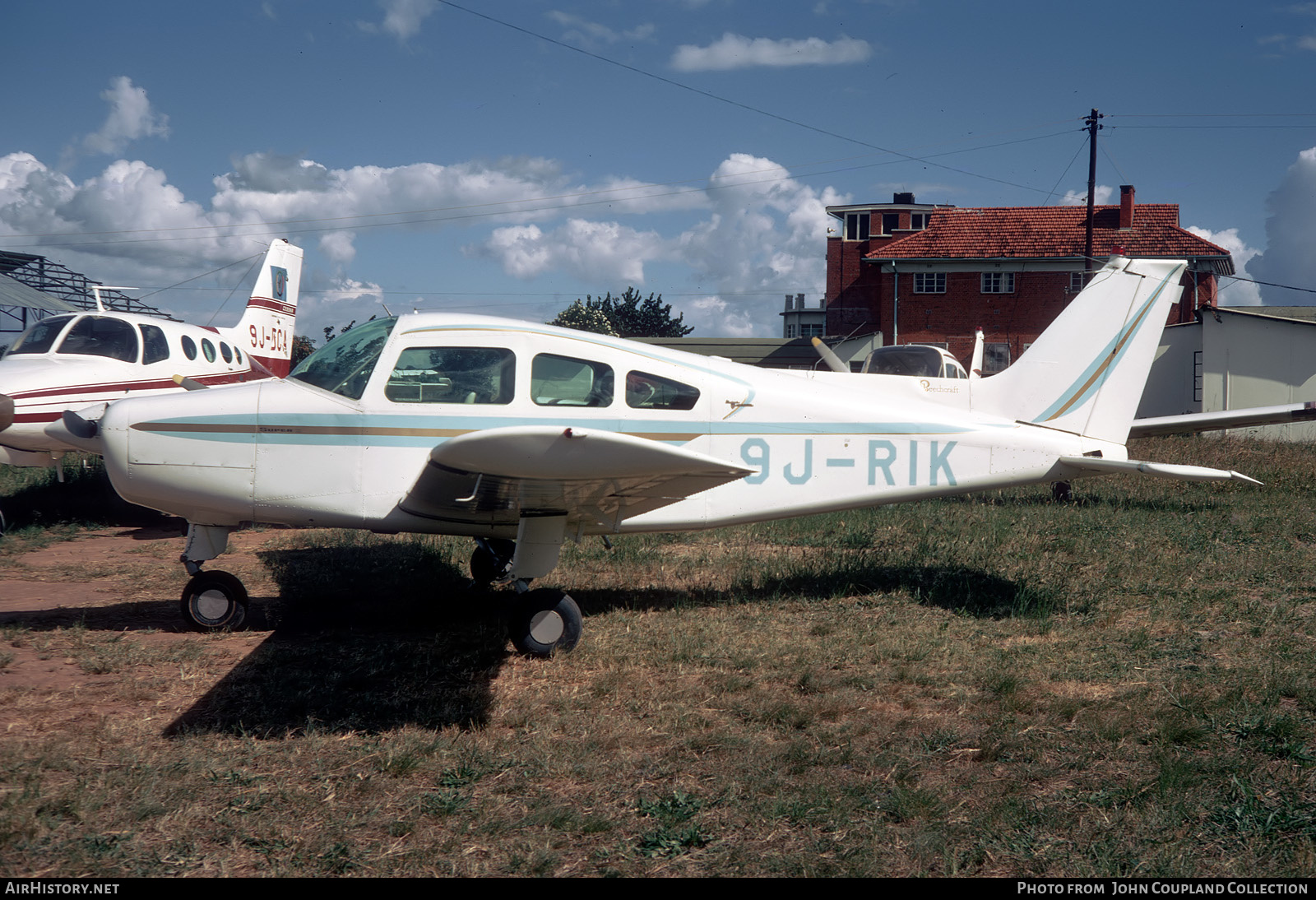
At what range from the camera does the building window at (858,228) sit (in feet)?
142

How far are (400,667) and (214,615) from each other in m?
1.78

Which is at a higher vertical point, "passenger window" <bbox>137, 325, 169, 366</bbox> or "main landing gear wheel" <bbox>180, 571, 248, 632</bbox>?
"passenger window" <bbox>137, 325, 169, 366</bbox>

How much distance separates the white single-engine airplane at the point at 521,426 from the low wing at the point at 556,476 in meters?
0.03

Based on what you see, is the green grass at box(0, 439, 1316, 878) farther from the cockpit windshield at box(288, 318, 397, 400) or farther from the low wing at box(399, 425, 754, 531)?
the cockpit windshield at box(288, 318, 397, 400)

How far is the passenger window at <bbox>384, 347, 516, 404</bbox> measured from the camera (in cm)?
557

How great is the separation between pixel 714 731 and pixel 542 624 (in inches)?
64.4

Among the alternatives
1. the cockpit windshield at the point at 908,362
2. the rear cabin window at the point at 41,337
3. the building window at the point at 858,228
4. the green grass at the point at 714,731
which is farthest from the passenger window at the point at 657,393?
the building window at the point at 858,228

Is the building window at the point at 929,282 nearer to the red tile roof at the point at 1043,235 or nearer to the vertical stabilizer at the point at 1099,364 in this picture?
the red tile roof at the point at 1043,235

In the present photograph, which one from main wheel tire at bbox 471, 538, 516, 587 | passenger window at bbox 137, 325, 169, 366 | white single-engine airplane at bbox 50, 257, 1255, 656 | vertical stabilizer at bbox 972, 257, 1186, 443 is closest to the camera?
white single-engine airplane at bbox 50, 257, 1255, 656

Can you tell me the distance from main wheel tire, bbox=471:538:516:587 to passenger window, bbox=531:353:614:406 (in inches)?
75.7

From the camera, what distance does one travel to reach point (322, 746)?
407 centimetres

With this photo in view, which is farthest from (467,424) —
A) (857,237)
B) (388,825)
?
(857,237)

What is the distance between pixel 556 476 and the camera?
4203 mm

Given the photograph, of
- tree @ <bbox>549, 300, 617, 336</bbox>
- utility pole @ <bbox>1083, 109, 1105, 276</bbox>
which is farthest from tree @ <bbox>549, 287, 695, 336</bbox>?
utility pole @ <bbox>1083, 109, 1105, 276</bbox>
